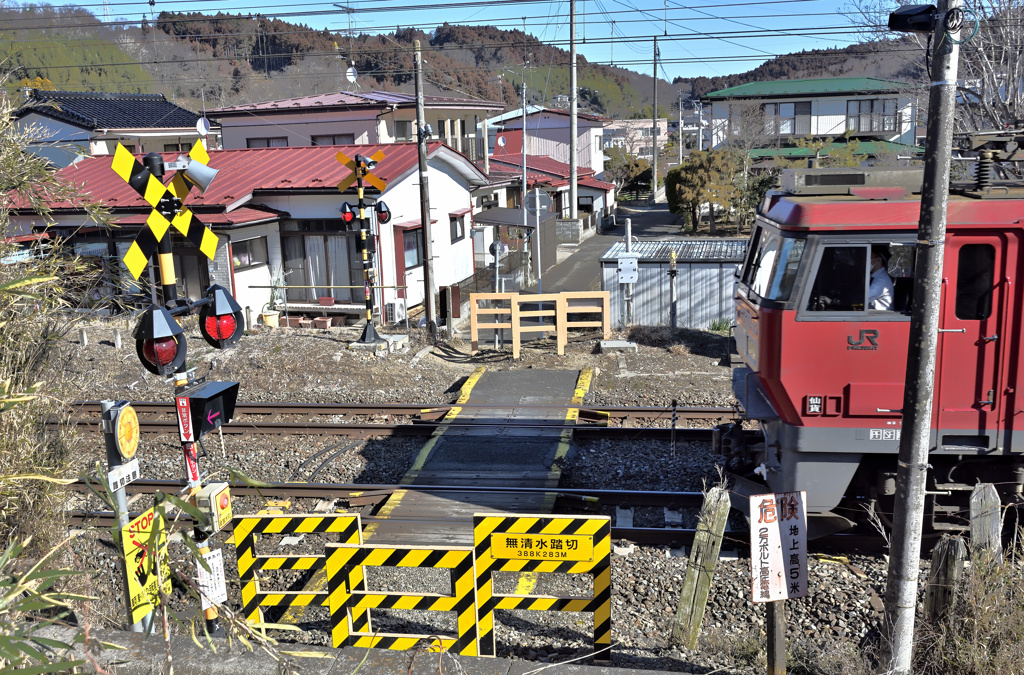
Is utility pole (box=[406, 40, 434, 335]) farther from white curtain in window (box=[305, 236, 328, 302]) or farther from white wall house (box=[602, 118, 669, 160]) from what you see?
white wall house (box=[602, 118, 669, 160])

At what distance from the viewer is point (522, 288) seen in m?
24.7

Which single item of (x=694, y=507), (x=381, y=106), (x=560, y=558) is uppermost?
(x=381, y=106)

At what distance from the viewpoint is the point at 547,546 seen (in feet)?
19.3

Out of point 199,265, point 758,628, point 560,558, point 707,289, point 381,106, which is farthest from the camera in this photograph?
point 381,106

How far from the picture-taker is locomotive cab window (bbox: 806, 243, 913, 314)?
6.82 meters

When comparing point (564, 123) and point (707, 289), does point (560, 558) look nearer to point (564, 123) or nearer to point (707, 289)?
point (707, 289)

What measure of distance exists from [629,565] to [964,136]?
503 cm

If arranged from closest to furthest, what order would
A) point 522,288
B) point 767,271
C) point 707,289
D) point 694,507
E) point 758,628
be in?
1. point 758,628
2. point 767,271
3. point 694,507
4. point 707,289
5. point 522,288

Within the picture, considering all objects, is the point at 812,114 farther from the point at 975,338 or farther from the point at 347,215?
the point at 975,338

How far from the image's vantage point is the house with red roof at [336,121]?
2695 centimetres

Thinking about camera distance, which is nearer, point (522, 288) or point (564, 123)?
point (522, 288)

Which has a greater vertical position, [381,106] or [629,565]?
[381,106]

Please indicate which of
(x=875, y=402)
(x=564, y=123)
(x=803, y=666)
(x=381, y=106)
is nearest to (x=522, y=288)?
(x=381, y=106)

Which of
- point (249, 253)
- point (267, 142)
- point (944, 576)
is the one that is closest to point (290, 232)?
point (249, 253)
